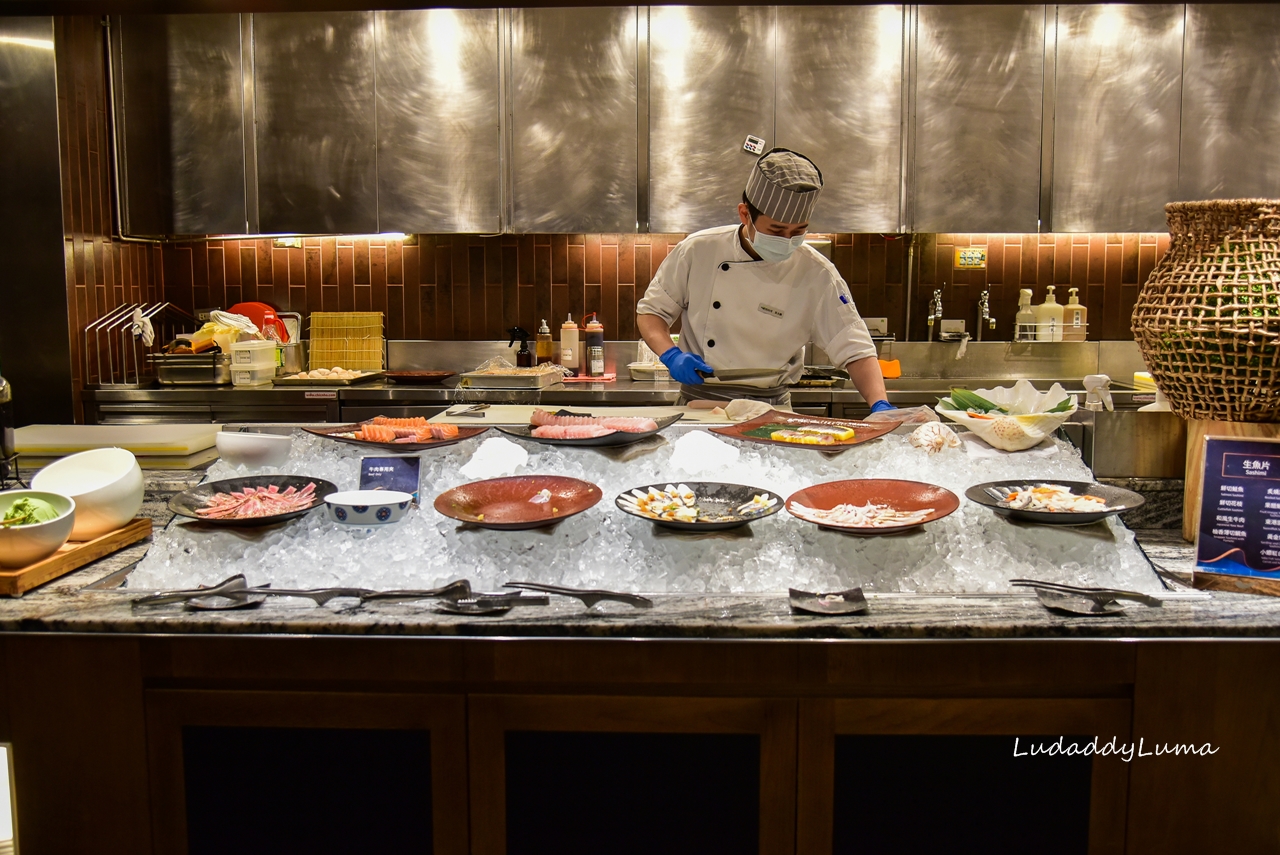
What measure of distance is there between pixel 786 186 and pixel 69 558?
2.23 meters

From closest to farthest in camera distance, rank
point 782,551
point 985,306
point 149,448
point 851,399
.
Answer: point 782,551
point 149,448
point 851,399
point 985,306

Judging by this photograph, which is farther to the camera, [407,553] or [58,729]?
[407,553]

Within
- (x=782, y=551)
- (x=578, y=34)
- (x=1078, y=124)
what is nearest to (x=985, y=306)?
(x=1078, y=124)

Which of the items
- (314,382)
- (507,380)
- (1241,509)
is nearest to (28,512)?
(1241,509)

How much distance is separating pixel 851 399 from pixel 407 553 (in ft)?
9.86

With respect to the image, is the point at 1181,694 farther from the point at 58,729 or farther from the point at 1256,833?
the point at 58,729

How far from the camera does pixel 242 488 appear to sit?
1780 millimetres

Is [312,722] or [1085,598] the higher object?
[1085,598]

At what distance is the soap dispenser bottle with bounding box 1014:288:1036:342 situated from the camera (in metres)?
4.88

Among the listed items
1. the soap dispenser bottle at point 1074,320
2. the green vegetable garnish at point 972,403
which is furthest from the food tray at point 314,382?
the soap dispenser bottle at point 1074,320

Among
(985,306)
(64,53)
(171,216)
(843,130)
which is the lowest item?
(985,306)

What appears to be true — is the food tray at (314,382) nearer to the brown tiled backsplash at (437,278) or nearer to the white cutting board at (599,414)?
the brown tiled backsplash at (437,278)

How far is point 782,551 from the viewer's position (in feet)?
5.15

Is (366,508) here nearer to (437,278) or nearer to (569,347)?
(569,347)
